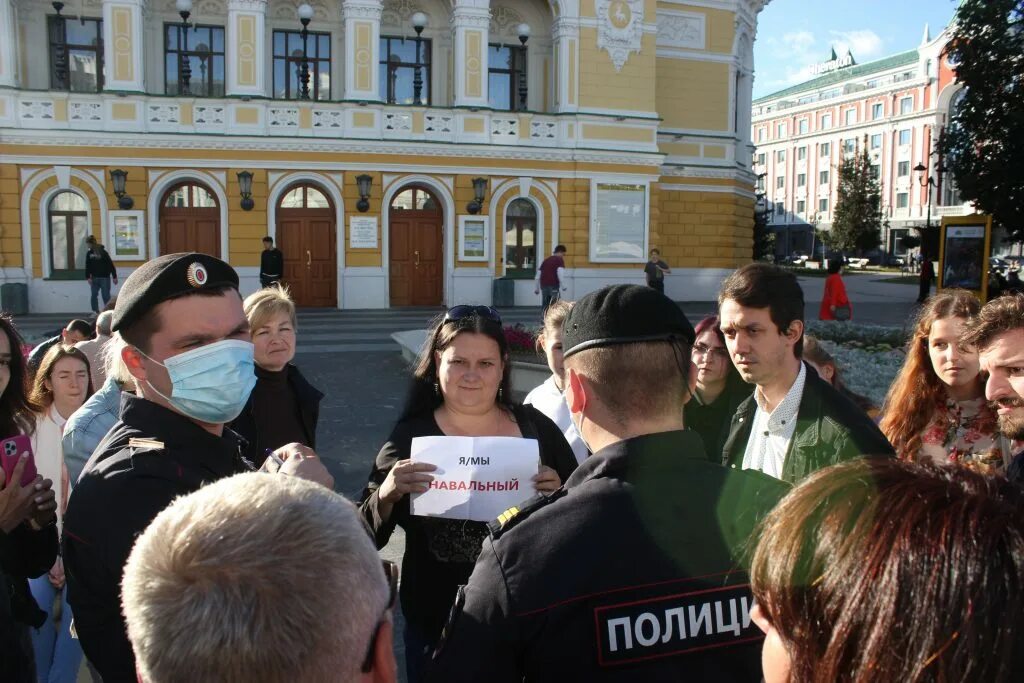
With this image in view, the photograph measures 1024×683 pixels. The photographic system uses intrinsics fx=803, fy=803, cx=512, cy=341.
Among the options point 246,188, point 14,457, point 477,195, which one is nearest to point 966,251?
point 477,195

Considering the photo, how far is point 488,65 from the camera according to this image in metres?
24.3

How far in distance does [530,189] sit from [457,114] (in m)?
2.97

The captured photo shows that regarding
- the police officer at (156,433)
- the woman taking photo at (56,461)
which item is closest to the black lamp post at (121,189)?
the woman taking photo at (56,461)

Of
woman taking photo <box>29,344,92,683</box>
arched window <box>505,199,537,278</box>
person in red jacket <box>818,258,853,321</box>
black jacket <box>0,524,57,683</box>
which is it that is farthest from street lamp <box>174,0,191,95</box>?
black jacket <box>0,524,57,683</box>

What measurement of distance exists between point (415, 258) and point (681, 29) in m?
11.8

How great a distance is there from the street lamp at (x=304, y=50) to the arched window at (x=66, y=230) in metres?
6.66

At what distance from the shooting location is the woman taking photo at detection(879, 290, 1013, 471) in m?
3.25

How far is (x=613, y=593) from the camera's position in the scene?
1611mm

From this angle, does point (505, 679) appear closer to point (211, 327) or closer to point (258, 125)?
point (211, 327)

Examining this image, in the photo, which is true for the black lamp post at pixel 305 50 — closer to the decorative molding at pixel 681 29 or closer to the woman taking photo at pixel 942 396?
the decorative molding at pixel 681 29

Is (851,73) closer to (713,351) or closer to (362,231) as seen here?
(362,231)

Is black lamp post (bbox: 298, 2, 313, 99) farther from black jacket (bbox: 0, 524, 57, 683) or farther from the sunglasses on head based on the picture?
black jacket (bbox: 0, 524, 57, 683)

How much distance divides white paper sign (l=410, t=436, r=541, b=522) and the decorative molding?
2581cm

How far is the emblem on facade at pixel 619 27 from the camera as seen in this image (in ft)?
77.0
